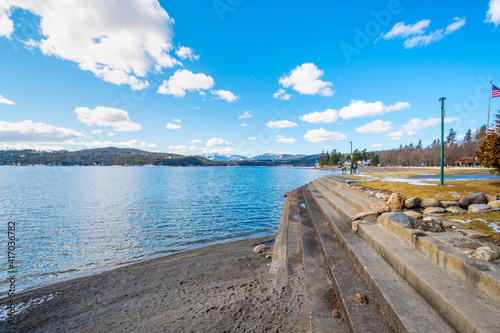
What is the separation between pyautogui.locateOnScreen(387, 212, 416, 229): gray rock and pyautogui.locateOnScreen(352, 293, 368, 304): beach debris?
2323 millimetres

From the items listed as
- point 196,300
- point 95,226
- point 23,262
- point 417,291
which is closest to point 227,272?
point 196,300

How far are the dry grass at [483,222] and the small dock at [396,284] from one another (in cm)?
64

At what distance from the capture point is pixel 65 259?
9.41 metres

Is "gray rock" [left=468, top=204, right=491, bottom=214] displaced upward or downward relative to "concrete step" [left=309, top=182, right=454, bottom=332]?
upward

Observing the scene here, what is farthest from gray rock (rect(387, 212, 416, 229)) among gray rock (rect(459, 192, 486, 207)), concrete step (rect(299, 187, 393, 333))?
gray rock (rect(459, 192, 486, 207))

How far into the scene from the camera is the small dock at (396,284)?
261cm

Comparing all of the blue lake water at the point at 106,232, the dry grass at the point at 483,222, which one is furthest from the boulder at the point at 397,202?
the blue lake water at the point at 106,232

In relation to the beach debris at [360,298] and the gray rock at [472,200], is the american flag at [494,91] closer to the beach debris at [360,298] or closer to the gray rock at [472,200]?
the gray rock at [472,200]

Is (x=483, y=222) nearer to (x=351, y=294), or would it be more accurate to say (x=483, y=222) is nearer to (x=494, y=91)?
(x=351, y=294)

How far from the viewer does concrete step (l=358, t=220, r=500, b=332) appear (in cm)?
234

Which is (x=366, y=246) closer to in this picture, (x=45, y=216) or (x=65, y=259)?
(x=65, y=259)

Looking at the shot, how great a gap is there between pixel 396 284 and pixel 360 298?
2.10 feet

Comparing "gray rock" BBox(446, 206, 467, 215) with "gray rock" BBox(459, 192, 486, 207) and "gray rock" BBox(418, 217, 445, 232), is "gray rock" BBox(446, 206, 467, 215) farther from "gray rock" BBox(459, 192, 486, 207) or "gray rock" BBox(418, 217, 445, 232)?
"gray rock" BBox(418, 217, 445, 232)

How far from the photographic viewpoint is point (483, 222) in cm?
498
